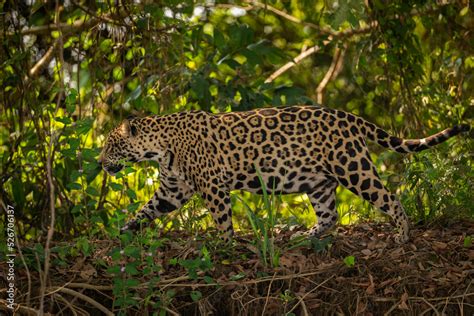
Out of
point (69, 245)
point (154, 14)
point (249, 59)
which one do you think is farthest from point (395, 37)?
point (69, 245)

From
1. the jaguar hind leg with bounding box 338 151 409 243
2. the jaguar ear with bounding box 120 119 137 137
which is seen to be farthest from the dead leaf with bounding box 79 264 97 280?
the jaguar hind leg with bounding box 338 151 409 243

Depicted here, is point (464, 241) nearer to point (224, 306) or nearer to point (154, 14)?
point (224, 306)

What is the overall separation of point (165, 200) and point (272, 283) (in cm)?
146

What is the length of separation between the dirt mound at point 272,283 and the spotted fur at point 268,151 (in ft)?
1.32

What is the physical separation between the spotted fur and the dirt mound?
1.32 feet

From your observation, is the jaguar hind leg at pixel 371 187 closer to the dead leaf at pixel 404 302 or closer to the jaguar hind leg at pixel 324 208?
the jaguar hind leg at pixel 324 208

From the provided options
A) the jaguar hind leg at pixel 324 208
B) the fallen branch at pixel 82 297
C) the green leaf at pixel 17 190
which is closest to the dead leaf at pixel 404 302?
the jaguar hind leg at pixel 324 208

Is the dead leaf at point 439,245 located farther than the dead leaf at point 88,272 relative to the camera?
Yes

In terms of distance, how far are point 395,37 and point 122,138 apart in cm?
312

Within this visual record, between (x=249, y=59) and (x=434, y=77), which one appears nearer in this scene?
(x=249, y=59)

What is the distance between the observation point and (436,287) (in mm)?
5918

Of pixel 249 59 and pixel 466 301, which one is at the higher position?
pixel 249 59

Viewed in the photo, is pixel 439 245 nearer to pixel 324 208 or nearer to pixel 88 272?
pixel 324 208

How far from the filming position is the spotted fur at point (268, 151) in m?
6.54
